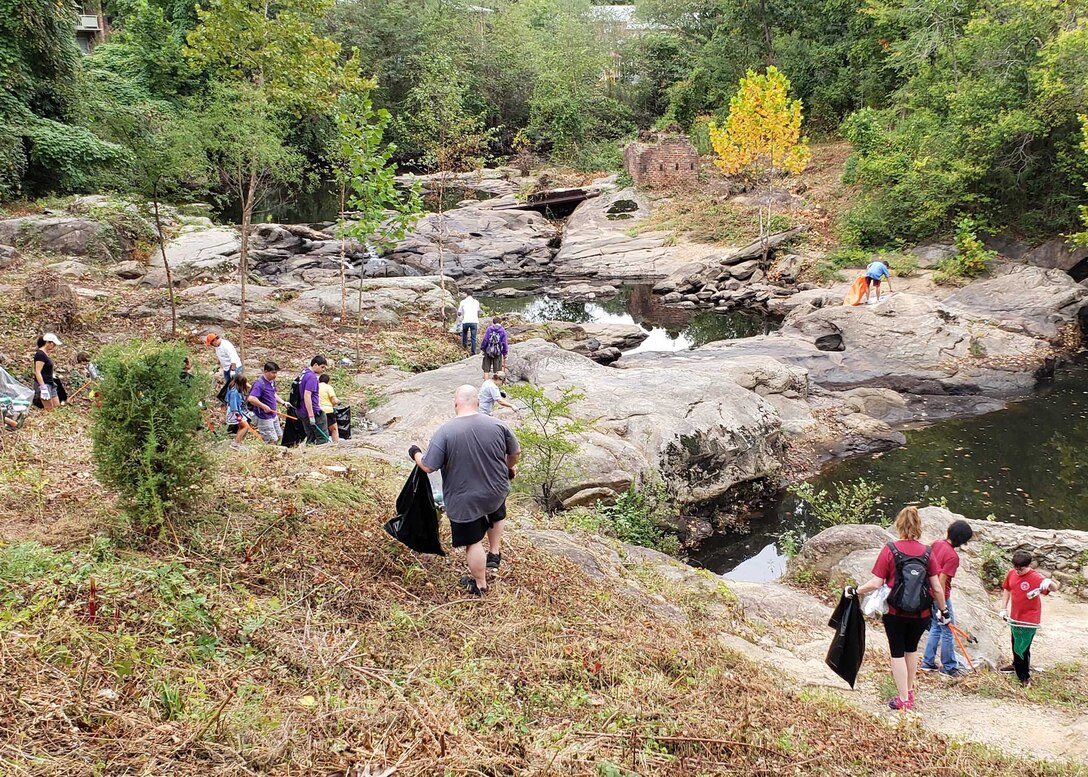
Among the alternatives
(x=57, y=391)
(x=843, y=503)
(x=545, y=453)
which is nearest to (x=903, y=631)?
(x=545, y=453)

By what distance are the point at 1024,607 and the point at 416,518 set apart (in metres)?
5.04

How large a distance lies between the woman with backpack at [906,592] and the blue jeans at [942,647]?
1165 mm

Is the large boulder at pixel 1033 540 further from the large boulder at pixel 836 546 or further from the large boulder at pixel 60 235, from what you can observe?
the large boulder at pixel 60 235

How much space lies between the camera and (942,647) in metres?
6.60

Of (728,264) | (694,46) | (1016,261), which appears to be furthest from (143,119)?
(694,46)

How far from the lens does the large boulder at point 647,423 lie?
10.6m

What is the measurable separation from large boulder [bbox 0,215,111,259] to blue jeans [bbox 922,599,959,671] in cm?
2166

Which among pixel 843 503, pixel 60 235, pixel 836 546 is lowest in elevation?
pixel 843 503

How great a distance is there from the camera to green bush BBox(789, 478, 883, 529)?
11.2m

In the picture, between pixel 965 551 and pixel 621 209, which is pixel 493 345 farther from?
pixel 621 209

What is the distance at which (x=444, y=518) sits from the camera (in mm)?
6395

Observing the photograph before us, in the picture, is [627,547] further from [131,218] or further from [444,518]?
[131,218]

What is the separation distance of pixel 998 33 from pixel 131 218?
84.9 feet

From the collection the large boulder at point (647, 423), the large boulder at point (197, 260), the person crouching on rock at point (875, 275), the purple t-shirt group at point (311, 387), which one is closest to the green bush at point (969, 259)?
the person crouching on rock at point (875, 275)
